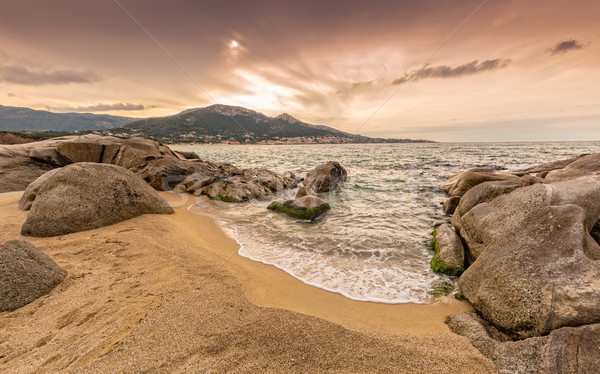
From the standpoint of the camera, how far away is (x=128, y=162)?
15.6m

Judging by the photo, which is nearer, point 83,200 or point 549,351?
point 549,351

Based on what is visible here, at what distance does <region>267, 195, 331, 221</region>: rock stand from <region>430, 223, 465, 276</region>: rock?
217 inches

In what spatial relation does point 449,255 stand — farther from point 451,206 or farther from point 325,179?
point 325,179

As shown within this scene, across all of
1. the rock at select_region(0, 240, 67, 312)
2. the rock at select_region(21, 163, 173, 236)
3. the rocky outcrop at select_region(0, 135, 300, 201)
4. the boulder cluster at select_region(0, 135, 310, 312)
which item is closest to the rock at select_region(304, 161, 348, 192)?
the boulder cluster at select_region(0, 135, 310, 312)

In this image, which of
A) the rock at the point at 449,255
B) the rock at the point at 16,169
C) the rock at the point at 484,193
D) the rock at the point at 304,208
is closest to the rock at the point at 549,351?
the rock at the point at 449,255

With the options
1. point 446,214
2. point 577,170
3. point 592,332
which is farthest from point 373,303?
point 577,170

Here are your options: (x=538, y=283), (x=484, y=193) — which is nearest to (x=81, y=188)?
(x=538, y=283)

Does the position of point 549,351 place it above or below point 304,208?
above

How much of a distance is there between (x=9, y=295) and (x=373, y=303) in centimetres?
659

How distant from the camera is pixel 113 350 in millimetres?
2957

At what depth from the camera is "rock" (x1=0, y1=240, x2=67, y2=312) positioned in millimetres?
3619

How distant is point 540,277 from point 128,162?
19828mm

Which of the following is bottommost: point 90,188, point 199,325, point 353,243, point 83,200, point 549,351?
point 353,243

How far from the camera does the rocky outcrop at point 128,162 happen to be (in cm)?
1420
